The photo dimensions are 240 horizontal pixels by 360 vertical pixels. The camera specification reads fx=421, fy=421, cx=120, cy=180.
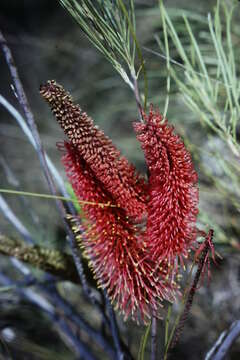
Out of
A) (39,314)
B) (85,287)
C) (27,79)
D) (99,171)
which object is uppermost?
(27,79)

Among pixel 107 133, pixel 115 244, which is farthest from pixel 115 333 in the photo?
pixel 107 133

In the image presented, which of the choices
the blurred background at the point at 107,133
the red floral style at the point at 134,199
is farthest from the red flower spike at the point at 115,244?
the blurred background at the point at 107,133

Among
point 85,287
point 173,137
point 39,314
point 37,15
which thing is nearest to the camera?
point 173,137

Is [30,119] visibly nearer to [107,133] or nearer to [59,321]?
[59,321]

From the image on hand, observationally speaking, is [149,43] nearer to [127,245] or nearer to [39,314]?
[39,314]

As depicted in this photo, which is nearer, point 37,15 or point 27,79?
point 27,79

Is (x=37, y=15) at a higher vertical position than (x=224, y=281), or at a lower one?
higher

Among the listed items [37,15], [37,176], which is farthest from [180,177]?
[37,15]
